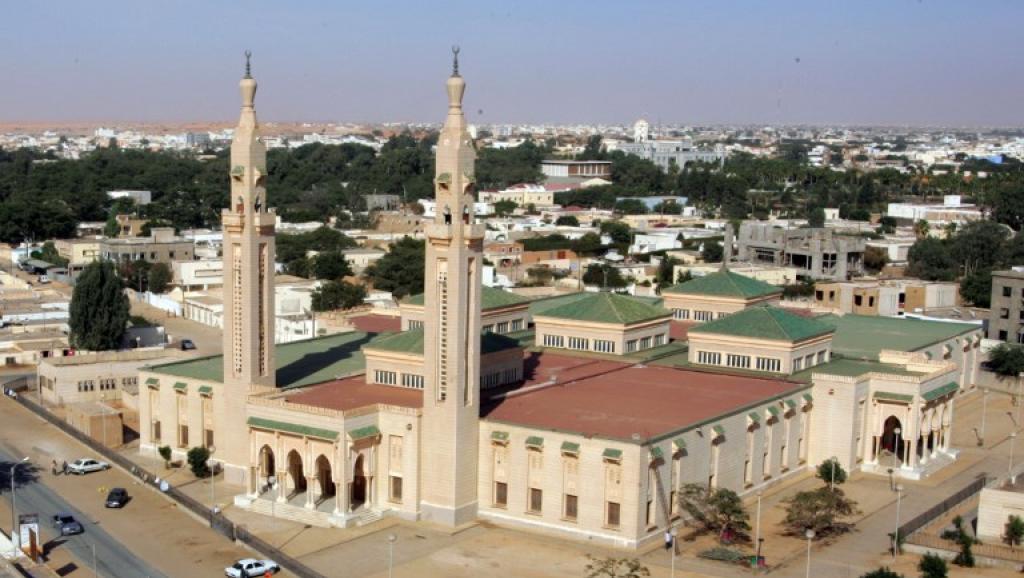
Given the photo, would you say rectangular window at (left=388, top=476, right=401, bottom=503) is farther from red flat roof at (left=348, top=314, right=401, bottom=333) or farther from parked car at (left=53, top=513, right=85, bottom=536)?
red flat roof at (left=348, top=314, right=401, bottom=333)

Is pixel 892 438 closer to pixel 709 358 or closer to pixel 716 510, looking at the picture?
pixel 709 358

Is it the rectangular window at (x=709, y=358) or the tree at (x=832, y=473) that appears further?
the rectangular window at (x=709, y=358)

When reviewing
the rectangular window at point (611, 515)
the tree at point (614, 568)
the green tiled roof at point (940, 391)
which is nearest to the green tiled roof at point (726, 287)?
the green tiled roof at point (940, 391)

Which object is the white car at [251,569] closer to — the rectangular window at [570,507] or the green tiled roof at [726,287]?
the rectangular window at [570,507]

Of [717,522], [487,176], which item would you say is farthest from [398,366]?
[487,176]

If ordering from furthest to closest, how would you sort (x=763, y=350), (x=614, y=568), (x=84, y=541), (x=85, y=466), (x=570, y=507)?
(x=763, y=350)
(x=85, y=466)
(x=570, y=507)
(x=84, y=541)
(x=614, y=568)

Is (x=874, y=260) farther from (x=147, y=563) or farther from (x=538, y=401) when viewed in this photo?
(x=147, y=563)

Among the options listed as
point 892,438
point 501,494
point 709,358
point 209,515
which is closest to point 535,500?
point 501,494
